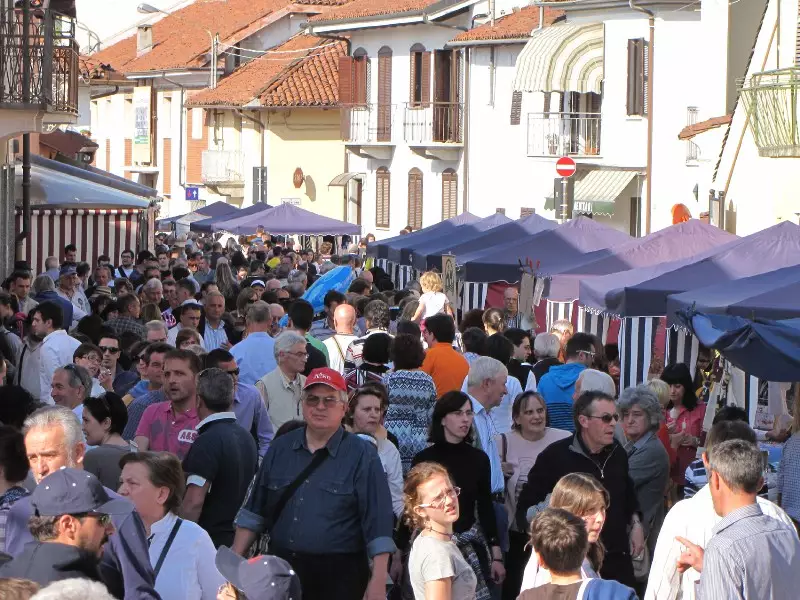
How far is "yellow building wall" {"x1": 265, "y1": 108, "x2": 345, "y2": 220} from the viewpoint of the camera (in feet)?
174

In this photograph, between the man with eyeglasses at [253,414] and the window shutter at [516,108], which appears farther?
the window shutter at [516,108]

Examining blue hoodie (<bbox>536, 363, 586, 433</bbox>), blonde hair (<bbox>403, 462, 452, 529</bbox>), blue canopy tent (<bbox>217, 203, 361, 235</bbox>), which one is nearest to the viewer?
blonde hair (<bbox>403, 462, 452, 529</bbox>)

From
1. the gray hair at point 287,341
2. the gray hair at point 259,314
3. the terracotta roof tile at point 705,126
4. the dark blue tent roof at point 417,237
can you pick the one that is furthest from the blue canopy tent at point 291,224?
the gray hair at point 287,341

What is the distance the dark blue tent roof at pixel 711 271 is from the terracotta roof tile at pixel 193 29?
45544 mm

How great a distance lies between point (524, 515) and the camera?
8531mm

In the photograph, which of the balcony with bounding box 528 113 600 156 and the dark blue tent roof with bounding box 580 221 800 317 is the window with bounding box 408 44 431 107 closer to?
the balcony with bounding box 528 113 600 156

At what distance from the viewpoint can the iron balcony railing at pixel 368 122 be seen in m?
47.3

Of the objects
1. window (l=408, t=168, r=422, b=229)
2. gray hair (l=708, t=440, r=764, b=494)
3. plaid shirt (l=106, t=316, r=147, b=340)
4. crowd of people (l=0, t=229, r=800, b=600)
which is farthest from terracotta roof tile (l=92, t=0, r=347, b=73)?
gray hair (l=708, t=440, r=764, b=494)

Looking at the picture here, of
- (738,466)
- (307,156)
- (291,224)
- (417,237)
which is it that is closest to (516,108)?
(291,224)

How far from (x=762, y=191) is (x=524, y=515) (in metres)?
13.3

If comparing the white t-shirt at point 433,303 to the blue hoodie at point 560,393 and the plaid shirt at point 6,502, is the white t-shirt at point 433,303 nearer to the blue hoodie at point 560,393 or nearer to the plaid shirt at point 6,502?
the blue hoodie at point 560,393

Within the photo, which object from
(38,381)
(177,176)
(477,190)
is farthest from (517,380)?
(177,176)

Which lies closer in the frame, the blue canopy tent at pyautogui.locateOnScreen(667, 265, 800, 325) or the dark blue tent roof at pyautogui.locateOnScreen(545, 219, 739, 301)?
the blue canopy tent at pyautogui.locateOnScreen(667, 265, 800, 325)

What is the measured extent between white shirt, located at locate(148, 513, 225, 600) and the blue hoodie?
4715 mm
